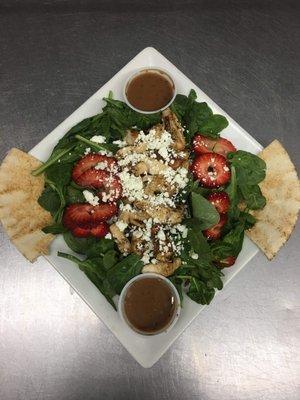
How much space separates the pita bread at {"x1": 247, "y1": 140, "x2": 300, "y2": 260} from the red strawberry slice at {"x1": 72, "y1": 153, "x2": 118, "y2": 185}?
1.91 feet

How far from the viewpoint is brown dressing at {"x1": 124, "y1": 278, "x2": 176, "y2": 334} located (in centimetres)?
157

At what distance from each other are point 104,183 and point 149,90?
0.44 m

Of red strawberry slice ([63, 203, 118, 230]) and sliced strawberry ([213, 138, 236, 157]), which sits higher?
sliced strawberry ([213, 138, 236, 157])

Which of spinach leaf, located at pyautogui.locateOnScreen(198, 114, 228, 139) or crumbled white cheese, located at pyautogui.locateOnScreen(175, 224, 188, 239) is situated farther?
spinach leaf, located at pyautogui.locateOnScreen(198, 114, 228, 139)

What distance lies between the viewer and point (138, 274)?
1.61 m

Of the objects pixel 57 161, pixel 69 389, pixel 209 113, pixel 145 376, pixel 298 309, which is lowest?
pixel 69 389

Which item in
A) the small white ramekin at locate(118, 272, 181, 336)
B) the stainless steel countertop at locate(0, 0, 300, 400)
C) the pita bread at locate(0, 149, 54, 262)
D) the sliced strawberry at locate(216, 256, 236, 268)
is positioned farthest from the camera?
the stainless steel countertop at locate(0, 0, 300, 400)

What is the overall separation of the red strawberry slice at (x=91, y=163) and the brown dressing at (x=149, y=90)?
0.25 meters

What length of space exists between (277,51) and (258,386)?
1.57 metres

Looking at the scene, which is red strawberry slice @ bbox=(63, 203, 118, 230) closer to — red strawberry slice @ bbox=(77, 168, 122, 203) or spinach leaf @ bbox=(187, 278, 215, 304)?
red strawberry slice @ bbox=(77, 168, 122, 203)

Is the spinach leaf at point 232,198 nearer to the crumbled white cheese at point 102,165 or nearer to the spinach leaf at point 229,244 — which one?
the spinach leaf at point 229,244

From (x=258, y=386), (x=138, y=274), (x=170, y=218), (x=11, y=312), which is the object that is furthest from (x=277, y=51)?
(x=11, y=312)

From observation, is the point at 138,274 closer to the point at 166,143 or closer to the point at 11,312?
the point at 166,143

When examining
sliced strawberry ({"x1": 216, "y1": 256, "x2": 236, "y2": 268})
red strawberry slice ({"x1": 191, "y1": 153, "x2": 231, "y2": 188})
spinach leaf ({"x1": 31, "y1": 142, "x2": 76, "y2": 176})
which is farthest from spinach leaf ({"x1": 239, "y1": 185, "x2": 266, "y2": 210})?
spinach leaf ({"x1": 31, "y1": 142, "x2": 76, "y2": 176})
